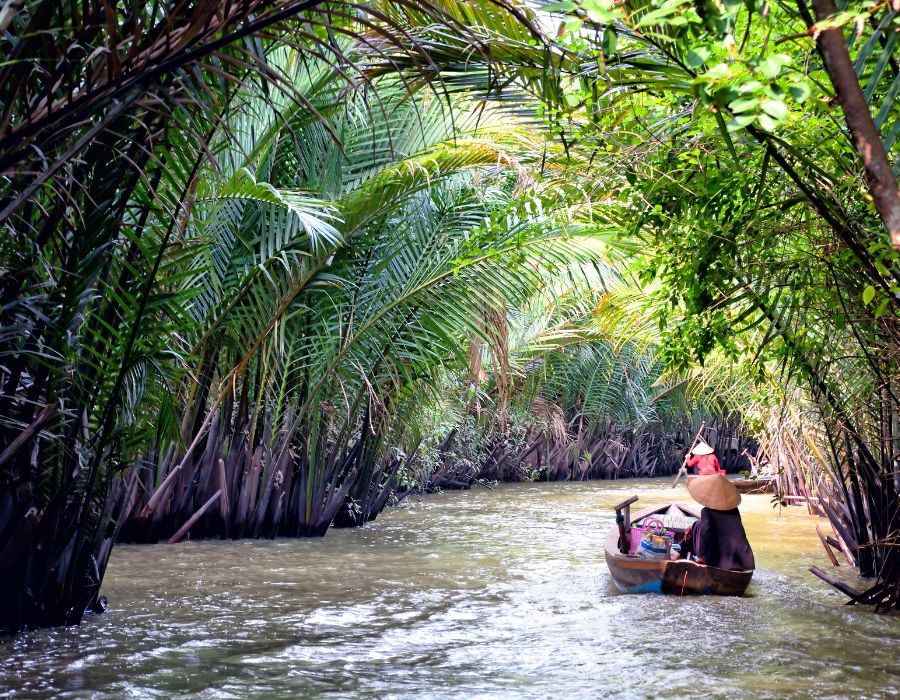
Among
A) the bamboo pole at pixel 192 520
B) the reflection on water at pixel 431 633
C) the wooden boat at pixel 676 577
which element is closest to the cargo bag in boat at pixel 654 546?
the wooden boat at pixel 676 577

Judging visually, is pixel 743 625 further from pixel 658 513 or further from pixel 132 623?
pixel 658 513

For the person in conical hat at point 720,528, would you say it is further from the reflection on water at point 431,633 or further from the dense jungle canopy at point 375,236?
the dense jungle canopy at point 375,236

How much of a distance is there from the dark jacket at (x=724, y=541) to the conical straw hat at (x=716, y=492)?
0.06m

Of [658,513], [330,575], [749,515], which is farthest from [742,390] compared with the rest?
[330,575]

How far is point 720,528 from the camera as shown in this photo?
8.82 m

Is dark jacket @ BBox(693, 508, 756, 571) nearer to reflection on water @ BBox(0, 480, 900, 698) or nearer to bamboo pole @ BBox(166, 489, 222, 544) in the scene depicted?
reflection on water @ BBox(0, 480, 900, 698)

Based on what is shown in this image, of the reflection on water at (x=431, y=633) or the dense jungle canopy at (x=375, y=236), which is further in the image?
the reflection on water at (x=431, y=633)

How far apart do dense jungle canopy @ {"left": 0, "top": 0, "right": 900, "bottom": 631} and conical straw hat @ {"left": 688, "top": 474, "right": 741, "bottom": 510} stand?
853 mm

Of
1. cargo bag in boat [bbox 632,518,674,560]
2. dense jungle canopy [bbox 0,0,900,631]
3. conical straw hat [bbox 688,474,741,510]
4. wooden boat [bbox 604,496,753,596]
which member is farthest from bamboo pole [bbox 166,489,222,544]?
conical straw hat [bbox 688,474,741,510]

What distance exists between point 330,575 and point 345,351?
2.50 m

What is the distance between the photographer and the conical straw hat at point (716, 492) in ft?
28.9

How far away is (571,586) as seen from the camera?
9.12 meters

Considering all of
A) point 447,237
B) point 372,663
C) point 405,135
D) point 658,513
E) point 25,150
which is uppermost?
point 405,135

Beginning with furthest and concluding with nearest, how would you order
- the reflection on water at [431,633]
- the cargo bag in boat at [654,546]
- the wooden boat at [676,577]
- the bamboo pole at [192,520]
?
the bamboo pole at [192,520] → the cargo bag in boat at [654,546] → the wooden boat at [676,577] → the reflection on water at [431,633]
